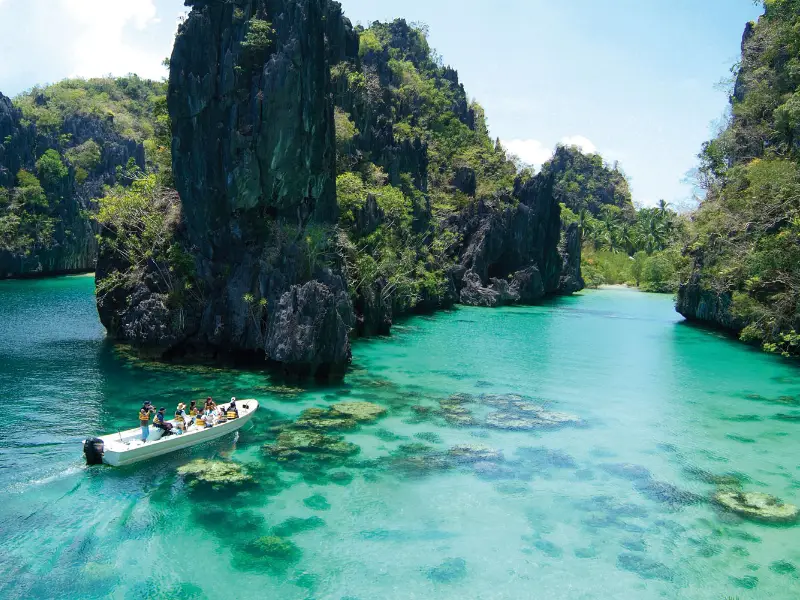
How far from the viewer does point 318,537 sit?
14.0 m

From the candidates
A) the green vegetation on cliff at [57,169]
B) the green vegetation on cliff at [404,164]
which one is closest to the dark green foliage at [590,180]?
the green vegetation on cliff at [404,164]

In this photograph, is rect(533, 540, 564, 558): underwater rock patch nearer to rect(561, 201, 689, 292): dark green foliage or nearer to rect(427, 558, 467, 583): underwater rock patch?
rect(427, 558, 467, 583): underwater rock patch

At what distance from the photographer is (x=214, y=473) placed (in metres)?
17.0

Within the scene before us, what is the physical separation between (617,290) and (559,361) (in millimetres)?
69183

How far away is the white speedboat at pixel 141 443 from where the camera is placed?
16906 millimetres

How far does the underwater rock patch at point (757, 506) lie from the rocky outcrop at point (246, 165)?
17030 millimetres

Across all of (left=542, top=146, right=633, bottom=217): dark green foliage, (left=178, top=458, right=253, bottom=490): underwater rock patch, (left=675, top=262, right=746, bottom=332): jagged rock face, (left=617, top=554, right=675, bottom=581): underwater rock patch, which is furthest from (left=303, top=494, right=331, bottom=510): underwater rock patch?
(left=542, top=146, right=633, bottom=217): dark green foliage

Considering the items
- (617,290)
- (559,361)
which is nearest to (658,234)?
(617,290)

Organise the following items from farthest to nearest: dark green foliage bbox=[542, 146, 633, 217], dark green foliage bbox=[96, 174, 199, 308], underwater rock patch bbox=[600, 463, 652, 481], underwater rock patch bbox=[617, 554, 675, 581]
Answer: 1. dark green foliage bbox=[542, 146, 633, 217]
2. dark green foliage bbox=[96, 174, 199, 308]
3. underwater rock patch bbox=[600, 463, 652, 481]
4. underwater rock patch bbox=[617, 554, 675, 581]

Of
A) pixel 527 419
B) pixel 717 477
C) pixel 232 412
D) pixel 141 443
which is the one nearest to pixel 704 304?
pixel 527 419

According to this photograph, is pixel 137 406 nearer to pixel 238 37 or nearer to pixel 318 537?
pixel 318 537

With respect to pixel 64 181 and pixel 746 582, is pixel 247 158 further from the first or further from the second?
pixel 64 181

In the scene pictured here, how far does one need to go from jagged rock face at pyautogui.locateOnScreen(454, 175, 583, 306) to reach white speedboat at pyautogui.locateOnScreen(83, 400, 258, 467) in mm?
50454

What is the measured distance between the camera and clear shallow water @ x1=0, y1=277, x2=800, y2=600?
12.5 meters
